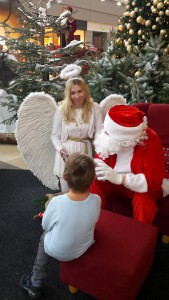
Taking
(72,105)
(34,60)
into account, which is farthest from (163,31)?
(72,105)

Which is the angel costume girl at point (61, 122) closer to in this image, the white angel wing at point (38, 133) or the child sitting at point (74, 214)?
the white angel wing at point (38, 133)

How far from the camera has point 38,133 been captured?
118 inches

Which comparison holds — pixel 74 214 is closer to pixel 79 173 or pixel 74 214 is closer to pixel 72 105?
pixel 79 173

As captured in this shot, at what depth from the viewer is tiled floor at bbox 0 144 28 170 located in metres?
4.63

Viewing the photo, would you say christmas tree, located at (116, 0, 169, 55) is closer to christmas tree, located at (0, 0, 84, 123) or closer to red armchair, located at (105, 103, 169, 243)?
christmas tree, located at (0, 0, 84, 123)

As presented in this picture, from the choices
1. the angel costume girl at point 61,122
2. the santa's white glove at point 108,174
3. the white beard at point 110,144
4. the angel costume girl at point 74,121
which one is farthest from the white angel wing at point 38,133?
the santa's white glove at point 108,174

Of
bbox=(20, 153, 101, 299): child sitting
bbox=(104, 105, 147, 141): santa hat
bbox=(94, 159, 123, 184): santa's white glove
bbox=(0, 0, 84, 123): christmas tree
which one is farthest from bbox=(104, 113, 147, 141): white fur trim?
bbox=(0, 0, 84, 123): christmas tree

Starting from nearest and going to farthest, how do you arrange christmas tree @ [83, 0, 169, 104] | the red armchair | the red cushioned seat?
the red cushioned seat < the red armchair < christmas tree @ [83, 0, 169, 104]

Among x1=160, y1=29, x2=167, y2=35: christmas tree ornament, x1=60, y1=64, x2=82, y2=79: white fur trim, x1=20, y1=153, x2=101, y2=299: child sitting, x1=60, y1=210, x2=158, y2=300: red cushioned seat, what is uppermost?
x1=160, y1=29, x2=167, y2=35: christmas tree ornament

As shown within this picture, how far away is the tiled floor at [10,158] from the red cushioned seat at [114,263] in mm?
2951

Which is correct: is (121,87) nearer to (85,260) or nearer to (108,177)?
(108,177)

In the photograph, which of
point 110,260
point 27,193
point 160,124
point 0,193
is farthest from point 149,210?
point 0,193

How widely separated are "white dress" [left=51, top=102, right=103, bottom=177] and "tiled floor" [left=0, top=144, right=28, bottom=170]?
1.86 meters

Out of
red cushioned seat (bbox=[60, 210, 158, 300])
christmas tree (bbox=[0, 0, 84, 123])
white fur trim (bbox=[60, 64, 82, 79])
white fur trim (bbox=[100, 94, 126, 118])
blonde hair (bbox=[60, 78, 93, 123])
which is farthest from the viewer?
christmas tree (bbox=[0, 0, 84, 123])
